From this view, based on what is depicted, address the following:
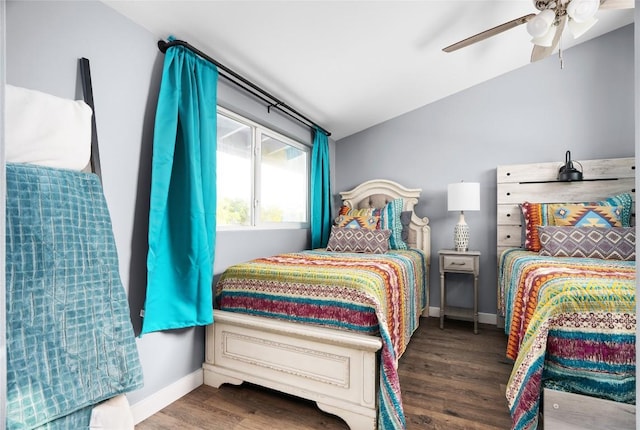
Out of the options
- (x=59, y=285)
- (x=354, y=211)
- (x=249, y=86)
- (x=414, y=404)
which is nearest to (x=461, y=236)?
(x=354, y=211)

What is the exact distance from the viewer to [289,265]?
6.72 feet

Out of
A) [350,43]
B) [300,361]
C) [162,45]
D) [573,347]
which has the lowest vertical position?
[300,361]

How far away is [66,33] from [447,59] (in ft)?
8.98

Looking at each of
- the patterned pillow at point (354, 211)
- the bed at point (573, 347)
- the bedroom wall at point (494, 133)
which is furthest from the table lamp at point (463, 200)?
the bed at point (573, 347)

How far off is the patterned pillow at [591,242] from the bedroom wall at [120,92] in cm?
272

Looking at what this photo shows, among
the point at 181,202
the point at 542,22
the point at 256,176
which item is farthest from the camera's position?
the point at 256,176

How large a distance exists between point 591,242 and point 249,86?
288cm

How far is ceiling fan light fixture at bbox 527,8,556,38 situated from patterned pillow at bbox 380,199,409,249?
1.91m

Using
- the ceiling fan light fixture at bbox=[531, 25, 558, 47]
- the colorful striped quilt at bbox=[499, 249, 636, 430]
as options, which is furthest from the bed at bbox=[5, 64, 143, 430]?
the ceiling fan light fixture at bbox=[531, 25, 558, 47]

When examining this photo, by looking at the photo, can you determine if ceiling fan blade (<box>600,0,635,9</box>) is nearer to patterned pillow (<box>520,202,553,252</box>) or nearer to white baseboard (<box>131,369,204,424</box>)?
patterned pillow (<box>520,202,553,252</box>)

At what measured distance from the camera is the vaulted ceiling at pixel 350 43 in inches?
71.7

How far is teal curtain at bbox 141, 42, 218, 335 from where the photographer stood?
1.74m

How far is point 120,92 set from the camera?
1643 millimetres

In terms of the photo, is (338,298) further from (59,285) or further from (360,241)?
(360,241)
